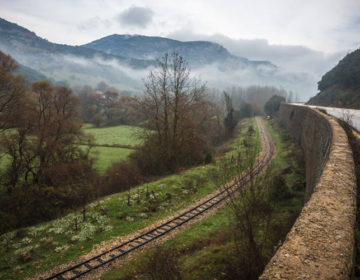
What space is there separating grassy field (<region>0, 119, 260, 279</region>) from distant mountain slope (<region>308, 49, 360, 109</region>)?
138 feet

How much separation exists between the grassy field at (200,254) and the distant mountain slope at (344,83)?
40969mm

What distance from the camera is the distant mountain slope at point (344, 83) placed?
47466mm

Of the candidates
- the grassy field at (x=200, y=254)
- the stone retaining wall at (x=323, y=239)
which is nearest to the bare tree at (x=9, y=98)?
the grassy field at (x=200, y=254)

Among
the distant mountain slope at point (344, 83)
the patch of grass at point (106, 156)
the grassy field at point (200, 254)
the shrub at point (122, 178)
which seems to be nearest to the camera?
the grassy field at point (200, 254)

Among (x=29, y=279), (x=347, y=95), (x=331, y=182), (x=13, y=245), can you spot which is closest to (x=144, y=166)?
(x=13, y=245)

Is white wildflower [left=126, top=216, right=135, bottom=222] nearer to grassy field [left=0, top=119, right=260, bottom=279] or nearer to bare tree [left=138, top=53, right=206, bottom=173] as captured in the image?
grassy field [left=0, top=119, right=260, bottom=279]

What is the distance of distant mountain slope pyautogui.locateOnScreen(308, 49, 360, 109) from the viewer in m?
47.5

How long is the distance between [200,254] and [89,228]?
25.0 feet

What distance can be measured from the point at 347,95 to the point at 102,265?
5659cm

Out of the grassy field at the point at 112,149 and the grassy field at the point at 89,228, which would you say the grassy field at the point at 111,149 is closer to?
the grassy field at the point at 112,149

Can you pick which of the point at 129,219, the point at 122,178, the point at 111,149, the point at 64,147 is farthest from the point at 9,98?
the point at 111,149

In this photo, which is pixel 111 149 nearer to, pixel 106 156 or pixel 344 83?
pixel 106 156

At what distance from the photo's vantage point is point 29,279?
34.0 feet

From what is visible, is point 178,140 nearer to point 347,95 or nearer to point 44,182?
point 44,182
